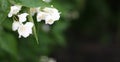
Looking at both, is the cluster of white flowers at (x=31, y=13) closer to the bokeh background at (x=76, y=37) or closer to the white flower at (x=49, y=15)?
the white flower at (x=49, y=15)

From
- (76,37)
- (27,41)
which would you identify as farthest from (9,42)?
(76,37)

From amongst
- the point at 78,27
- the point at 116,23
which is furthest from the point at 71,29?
the point at 116,23

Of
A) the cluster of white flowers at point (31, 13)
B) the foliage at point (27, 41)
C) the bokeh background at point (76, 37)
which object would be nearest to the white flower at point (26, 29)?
the cluster of white flowers at point (31, 13)

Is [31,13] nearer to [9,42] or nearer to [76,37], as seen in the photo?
[9,42]

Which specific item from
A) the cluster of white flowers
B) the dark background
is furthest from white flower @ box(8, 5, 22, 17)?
the dark background

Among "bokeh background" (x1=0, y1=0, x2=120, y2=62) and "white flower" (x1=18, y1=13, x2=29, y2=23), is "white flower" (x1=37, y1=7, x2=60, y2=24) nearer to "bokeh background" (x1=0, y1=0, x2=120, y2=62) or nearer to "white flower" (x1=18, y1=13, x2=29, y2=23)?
"white flower" (x1=18, y1=13, x2=29, y2=23)

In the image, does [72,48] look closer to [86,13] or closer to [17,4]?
[86,13]

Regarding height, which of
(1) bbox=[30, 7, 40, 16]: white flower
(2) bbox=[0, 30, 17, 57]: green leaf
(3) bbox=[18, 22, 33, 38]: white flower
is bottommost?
(2) bbox=[0, 30, 17, 57]: green leaf
